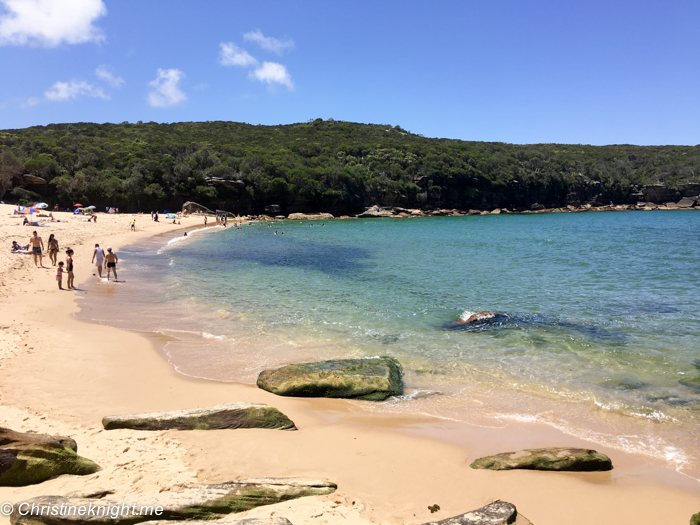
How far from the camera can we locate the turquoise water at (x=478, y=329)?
718 centimetres

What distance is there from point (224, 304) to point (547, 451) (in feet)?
37.3

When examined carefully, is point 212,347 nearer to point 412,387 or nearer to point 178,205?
point 412,387

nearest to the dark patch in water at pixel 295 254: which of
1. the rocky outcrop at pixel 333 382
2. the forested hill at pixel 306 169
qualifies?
the rocky outcrop at pixel 333 382

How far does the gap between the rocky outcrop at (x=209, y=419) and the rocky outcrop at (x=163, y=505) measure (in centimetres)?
172

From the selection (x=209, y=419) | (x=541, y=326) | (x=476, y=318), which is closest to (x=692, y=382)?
(x=541, y=326)

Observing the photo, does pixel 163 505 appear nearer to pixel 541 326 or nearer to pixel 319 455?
pixel 319 455

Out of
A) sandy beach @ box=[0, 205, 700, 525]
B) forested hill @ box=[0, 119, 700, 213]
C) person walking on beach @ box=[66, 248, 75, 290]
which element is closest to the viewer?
sandy beach @ box=[0, 205, 700, 525]

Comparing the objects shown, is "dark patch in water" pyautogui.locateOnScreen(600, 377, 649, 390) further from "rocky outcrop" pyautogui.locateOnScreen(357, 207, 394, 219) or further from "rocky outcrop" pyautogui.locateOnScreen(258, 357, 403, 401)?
"rocky outcrop" pyautogui.locateOnScreen(357, 207, 394, 219)

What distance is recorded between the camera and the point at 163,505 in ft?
11.9

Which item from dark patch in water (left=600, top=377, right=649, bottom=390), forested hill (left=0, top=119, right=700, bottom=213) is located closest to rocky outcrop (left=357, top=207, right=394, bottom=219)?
forested hill (left=0, top=119, right=700, bottom=213)

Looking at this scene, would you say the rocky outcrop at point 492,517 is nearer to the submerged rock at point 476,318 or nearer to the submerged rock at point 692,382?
the submerged rock at point 692,382

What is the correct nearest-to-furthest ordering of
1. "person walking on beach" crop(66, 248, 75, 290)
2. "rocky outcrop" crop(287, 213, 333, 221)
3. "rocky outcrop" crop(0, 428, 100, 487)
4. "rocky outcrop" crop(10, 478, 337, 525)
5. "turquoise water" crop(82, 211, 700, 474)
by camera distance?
"rocky outcrop" crop(10, 478, 337, 525) < "rocky outcrop" crop(0, 428, 100, 487) < "turquoise water" crop(82, 211, 700, 474) < "person walking on beach" crop(66, 248, 75, 290) < "rocky outcrop" crop(287, 213, 333, 221)

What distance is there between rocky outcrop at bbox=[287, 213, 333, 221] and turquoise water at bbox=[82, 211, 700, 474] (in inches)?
1806

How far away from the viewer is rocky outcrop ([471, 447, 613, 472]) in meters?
5.09
